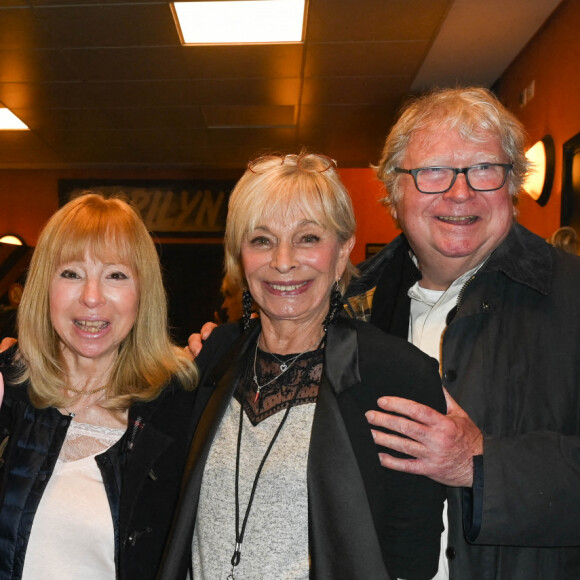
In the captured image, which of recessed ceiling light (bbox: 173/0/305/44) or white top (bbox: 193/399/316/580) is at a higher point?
recessed ceiling light (bbox: 173/0/305/44)

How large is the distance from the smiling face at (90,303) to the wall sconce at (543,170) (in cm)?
336

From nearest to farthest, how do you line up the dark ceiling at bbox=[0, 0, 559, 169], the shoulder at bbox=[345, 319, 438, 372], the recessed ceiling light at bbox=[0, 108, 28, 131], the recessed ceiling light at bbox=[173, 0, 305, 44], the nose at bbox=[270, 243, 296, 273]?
the shoulder at bbox=[345, 319, 438, 372], the nose at bbox=[270, 243, 296, 273], the recessed ceiling light at bbox=[173, 0, 305, 44], the dark ceiling at bbox=[0, 0, 559, 169], the recessed ceiling light at bbox=[0, 108, 28, 131]

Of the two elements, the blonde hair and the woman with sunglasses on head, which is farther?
the blonde hair

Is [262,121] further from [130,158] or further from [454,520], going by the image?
[454,520]

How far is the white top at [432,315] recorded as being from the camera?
184 cm

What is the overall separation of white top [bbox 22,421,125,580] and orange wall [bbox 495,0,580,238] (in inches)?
142

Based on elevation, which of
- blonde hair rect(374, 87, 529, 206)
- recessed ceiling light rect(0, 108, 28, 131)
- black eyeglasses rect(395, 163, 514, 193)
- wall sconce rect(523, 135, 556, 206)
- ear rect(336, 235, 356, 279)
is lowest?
ear rect(336, 235, 356, 279)

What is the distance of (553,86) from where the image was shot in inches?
175

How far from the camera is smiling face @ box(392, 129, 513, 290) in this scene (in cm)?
176

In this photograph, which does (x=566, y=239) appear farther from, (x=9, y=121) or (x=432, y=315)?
(x=9, y=121)

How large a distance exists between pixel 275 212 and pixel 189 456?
67 cm

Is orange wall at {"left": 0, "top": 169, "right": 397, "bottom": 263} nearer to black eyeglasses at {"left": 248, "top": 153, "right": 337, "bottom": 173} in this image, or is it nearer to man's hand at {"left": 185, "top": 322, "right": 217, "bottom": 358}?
man's hand at {"left": 185, "top": 322, "right": 217, "bottom": 358}

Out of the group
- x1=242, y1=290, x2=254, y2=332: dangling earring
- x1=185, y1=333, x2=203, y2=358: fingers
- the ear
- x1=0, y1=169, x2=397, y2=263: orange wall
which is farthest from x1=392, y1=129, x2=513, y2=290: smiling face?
x1=0, y1=169, x2=397, y2=263: orange wall

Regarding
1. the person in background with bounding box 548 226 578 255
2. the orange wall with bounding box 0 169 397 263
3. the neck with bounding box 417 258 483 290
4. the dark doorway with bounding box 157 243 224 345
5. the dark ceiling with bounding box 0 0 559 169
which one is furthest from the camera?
the dark doorway with bounding box 157 243 224 345
